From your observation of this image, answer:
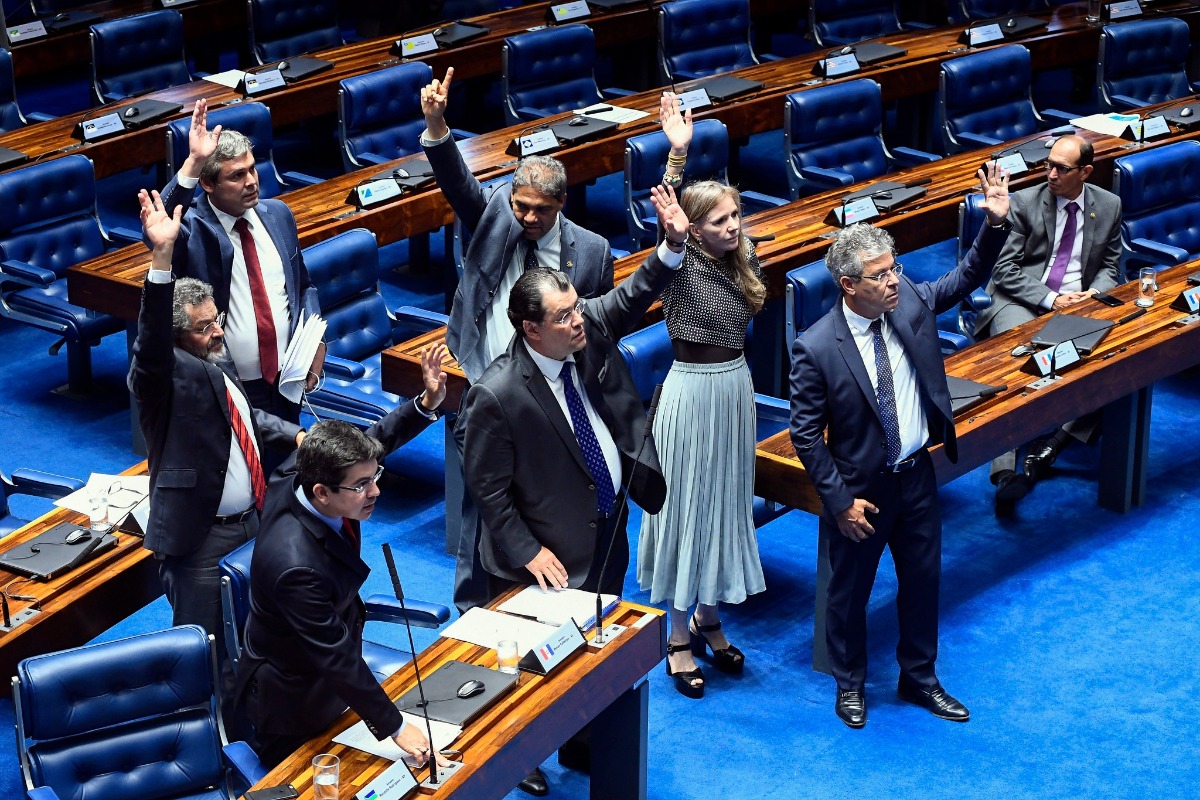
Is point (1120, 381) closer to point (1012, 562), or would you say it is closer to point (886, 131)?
point (1012, 562)

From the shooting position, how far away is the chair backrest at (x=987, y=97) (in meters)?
8.11

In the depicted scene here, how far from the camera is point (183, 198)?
4.64m

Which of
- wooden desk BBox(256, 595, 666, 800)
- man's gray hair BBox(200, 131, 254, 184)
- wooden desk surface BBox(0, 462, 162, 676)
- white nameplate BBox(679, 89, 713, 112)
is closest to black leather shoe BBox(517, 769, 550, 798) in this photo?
wooden desk BBox(256, 595, 666, 800)

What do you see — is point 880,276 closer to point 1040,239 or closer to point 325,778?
point 325,778

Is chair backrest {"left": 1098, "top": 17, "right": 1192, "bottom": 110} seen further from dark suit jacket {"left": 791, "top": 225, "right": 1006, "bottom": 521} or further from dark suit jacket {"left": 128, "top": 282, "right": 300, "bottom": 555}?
dark suit jacket {"left": 128, "top": 282, "right": 300, "bottom": 555}

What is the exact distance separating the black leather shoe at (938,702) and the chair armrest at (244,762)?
195 cm

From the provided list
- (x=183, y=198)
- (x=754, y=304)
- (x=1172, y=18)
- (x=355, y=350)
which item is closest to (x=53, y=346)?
(x=355, y=350)

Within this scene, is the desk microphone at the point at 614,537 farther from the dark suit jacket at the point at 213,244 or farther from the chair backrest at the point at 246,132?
the chair backrest at the point at 246,132

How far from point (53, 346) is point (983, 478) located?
135 inches

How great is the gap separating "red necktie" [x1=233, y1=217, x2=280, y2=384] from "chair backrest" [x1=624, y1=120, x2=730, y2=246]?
7.57 feet

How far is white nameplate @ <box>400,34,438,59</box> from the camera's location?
28.2 feet

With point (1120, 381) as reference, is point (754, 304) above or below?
above

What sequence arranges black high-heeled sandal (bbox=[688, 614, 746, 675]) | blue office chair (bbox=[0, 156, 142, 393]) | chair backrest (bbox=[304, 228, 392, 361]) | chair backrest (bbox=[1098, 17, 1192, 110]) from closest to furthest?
black high-heeled sandal (bbox=[688, 614, 746, 675])
chair backrest (bbox=[304, 228, 392, 361])
blue office chair (bbox=[0, 156, 142, 393])
chair backrest (bbox=[1098, 17, 1192, 110])

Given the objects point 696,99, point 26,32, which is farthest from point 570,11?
point 26,32
